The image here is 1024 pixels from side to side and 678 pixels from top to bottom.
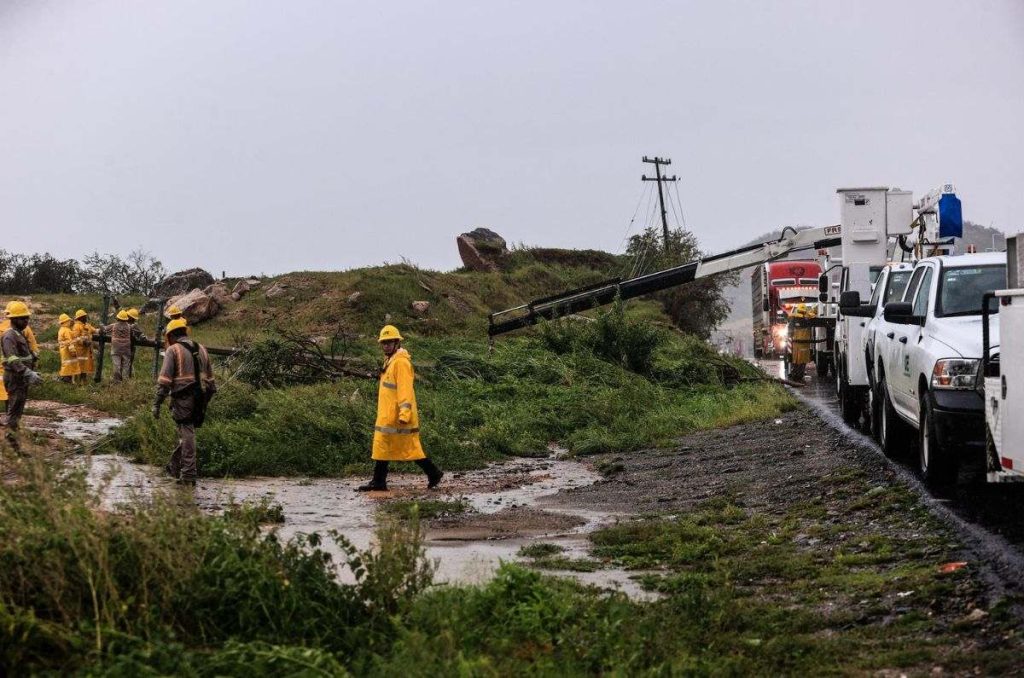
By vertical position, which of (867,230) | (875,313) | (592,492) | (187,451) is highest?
(867,230)

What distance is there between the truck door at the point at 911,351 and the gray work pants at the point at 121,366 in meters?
18.9

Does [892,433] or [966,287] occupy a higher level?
[966,287]

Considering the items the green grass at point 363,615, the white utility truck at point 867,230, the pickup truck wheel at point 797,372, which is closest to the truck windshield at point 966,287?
the green grass at point 363,615

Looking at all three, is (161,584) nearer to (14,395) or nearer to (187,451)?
(187,451)

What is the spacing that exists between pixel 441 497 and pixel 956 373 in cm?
612

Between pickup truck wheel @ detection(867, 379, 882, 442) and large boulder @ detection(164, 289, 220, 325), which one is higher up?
large boulder @ detection(164, 289, 220, 325)

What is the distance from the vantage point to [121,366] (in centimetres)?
2722

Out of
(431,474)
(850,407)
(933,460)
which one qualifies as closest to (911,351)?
(933,460)

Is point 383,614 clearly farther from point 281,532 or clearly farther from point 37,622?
point 281,532

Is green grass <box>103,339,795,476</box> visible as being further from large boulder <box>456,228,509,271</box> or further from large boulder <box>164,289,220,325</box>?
large boulder <box>456,228,509,271</box>

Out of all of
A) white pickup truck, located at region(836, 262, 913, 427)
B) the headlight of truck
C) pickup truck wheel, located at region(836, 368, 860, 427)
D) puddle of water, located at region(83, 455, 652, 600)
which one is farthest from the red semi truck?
the headlight of truck

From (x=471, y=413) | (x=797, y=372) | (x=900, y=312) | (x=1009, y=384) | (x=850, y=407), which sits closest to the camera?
(x=1009, y=384)

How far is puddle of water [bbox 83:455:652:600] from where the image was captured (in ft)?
30.3

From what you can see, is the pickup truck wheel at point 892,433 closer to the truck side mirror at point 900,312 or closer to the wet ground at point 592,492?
the wet ground at point 592,492
